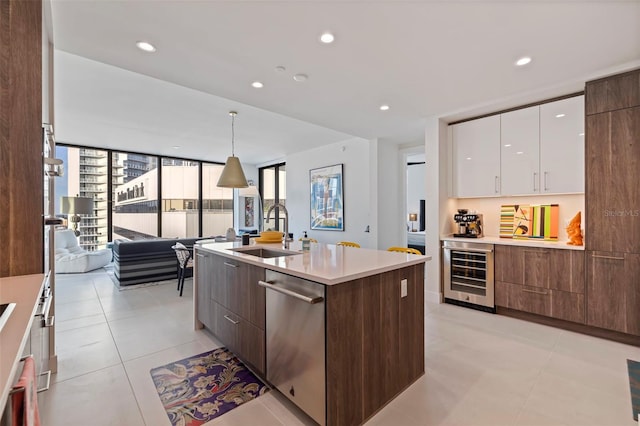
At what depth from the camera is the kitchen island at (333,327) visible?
5.12 ft

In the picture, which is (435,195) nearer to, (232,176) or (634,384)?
(634,384)

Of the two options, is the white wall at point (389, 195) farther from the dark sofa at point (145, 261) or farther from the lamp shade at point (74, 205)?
the lamp shade at point (74, 205)

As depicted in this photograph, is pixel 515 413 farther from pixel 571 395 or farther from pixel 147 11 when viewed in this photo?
pixel 147 11

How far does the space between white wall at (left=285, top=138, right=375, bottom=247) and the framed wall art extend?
116 mm

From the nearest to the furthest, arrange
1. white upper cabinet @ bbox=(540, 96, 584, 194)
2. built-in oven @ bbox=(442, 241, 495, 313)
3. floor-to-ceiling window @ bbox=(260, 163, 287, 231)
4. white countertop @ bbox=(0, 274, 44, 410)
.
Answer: white countertop @ bbox=(0, 274, 44, 410), white upper cabinet @ bbox=(540, 96, 584, 194), built-in oven @ bbox=(442, 241, 495, 313), floor-to-ceiling window @ bbox=(260, 163, 287, 231)

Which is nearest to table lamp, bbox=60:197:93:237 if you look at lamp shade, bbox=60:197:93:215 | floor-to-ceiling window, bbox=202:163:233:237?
lamp shade, bbox=60:197:93:215

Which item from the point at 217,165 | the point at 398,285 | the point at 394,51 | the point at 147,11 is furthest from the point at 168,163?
the point at 398,285

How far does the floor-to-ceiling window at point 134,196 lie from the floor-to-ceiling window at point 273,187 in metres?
2.90

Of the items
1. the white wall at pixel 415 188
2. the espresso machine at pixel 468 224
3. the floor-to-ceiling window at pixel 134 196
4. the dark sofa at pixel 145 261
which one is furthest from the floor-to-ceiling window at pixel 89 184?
the white wall at pixel 415 188

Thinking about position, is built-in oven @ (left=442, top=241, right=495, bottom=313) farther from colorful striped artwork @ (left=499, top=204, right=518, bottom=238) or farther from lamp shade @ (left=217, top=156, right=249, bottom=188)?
lamp shade @ (left=217, top=156, right=249, bottom=188)

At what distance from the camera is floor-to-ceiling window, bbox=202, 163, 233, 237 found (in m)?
8.37

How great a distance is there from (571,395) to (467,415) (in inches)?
32.3

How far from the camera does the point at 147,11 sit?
193cm

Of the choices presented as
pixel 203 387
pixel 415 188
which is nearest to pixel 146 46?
pixel 203 387
